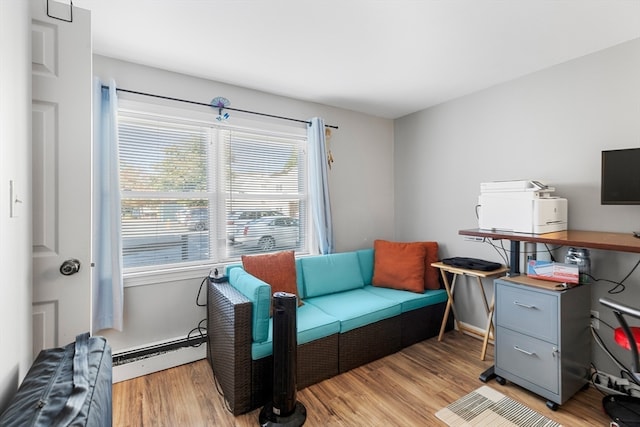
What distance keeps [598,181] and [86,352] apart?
3298 millimetres

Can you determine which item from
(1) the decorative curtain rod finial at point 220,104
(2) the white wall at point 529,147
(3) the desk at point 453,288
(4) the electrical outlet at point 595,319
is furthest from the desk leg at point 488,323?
(1) the decorative curtain rod finial at point 220,104

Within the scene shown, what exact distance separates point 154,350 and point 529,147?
11.9ft

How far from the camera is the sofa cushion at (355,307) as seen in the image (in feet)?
7.56

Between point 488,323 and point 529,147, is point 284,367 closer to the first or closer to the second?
point 488,323

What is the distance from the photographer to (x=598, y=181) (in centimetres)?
214

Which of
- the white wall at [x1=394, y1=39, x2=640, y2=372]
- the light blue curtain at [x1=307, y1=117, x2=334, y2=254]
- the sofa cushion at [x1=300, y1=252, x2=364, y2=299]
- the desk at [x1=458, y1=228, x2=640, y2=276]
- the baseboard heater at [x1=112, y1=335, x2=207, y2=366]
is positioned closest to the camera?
the desk at [x1=458, y1=228, x2=640, y2=276]

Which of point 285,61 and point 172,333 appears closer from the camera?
point 285,61

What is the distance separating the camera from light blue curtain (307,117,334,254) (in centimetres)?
308

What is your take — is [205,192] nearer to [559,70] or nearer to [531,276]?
[531,276]

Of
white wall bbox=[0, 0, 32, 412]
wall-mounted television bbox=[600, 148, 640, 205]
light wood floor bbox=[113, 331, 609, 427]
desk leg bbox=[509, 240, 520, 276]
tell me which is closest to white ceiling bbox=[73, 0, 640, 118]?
white wall bbox=[0, 0, 32, 412]

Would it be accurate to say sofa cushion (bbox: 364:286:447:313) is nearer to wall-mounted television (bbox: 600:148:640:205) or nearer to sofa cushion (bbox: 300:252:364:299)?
sofa cushion (bbox: 300:252:364:299)

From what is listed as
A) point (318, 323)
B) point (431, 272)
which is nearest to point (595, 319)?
point (431, 272)

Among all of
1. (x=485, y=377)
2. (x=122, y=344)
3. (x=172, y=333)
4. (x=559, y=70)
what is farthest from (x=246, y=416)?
(x=559, y=70)

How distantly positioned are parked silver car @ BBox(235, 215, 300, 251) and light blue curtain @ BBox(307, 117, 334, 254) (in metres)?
0.28
